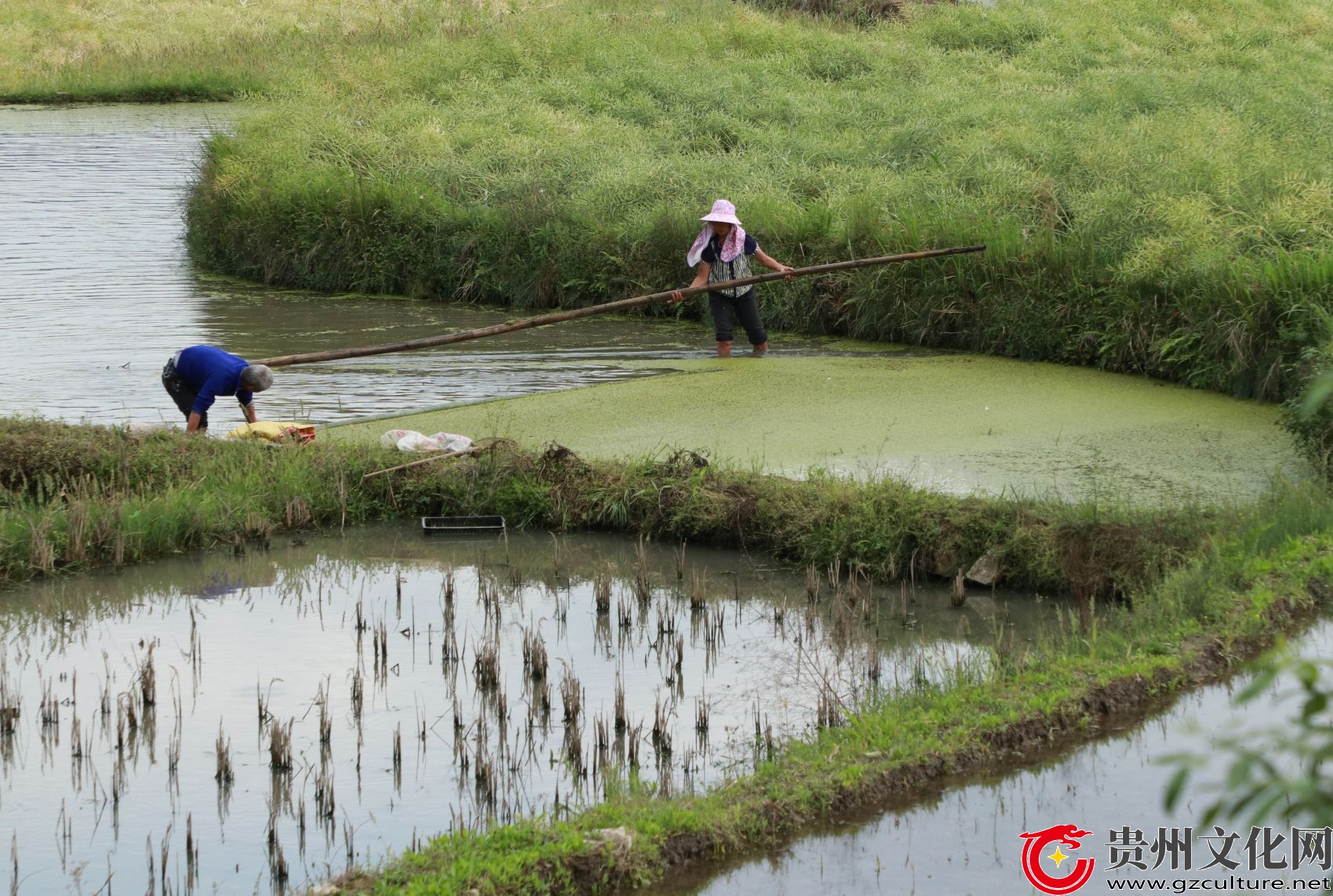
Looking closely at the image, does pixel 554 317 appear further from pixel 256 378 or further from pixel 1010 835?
pixel 1010 835

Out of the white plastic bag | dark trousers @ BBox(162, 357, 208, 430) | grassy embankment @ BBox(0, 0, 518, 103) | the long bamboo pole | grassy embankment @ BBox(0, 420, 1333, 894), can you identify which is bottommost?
grassy embankment @ BBox(0, 420, 1333, 894)

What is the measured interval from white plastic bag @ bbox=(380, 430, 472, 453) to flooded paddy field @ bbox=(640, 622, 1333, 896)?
392 cm

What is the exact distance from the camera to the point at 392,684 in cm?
547

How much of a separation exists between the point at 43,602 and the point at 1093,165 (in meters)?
8.82

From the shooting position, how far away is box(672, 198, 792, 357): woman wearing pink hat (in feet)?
33.1

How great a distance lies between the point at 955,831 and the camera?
4168 mm

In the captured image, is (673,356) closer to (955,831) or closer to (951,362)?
(951,362)

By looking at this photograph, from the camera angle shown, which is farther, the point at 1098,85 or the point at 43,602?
the point at 1098,85

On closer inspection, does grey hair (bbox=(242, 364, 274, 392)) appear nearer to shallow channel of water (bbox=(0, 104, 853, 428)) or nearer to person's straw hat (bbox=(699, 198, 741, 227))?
shallow channel of water (bbox=(0, 104, 853, 428))

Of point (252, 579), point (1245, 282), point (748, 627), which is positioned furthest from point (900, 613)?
point (1245, 282)

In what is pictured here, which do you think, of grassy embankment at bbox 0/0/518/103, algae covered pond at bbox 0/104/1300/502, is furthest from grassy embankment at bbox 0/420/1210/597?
grassy embankment at bbox 0/0/518/103

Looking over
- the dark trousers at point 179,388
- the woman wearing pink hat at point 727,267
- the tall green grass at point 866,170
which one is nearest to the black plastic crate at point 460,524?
the dark trousers at point 179,388

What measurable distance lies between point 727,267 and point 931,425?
245 centimetres

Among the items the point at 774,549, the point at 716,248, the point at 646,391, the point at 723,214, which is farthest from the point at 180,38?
the point at 774,549
